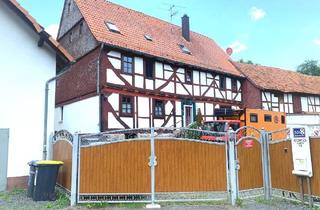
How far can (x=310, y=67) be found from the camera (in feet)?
209

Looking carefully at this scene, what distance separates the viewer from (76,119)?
66.2 feet

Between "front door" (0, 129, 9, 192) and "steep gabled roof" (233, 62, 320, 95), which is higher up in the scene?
"steep gabled roof" (233, 62, 320, 95)

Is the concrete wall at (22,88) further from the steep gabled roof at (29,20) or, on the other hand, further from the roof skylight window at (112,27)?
the roof skylight window at (112,27)

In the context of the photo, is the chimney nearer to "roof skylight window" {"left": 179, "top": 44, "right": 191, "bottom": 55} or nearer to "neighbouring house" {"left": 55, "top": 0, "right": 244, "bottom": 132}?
"neighbouring house" {"left": 55, "top": 0, "right": 244, "bottom": 132}

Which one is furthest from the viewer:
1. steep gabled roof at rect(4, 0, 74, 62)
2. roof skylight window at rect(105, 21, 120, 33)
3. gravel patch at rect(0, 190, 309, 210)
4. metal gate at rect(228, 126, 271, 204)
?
roof skylight window at rect(105, 21, 120, 33)

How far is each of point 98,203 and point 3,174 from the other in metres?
3.99

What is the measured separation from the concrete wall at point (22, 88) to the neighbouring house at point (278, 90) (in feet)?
66.1

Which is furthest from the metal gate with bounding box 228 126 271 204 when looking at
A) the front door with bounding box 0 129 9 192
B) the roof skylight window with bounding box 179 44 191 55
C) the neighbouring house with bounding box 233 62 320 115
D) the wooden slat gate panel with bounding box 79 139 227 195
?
the neighbouring house with bounding box 233 62 320 115

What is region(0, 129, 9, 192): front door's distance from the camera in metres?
9.73

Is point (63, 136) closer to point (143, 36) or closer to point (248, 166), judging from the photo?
point (248, 166)

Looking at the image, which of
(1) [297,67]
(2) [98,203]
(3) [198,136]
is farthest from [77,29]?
(1) [297,67]

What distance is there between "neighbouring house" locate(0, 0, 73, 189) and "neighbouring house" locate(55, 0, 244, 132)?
268 inches

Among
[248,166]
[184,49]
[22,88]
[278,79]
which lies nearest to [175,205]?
[248,166]

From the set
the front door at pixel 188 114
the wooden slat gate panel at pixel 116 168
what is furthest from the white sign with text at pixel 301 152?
the front door at pixel 188 114
